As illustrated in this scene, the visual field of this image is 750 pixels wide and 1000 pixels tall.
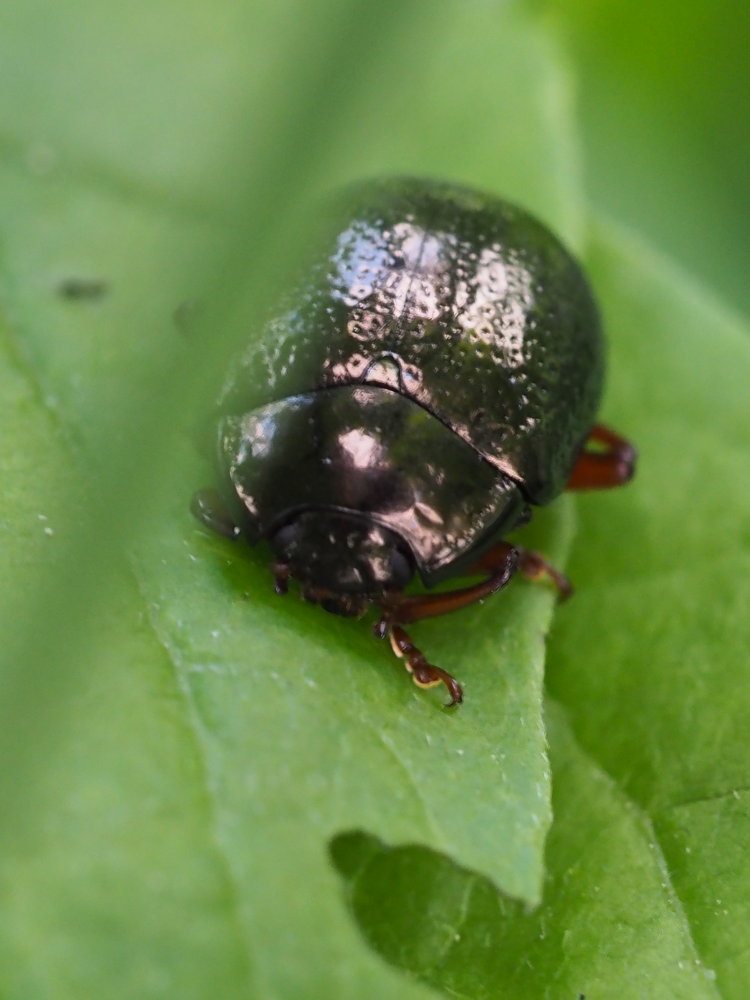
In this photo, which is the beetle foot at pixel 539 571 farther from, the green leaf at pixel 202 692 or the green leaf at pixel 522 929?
the green leaf at pixel 522 929

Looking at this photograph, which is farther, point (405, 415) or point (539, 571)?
point (539, 571)

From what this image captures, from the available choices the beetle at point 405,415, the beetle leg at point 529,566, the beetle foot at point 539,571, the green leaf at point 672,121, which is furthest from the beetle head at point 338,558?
the green leaf at point 672,121

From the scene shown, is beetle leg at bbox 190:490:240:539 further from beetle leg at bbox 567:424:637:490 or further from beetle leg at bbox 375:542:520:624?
beetle leg at bbox 567:424:637:490

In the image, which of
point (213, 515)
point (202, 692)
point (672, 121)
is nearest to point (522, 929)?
point (202, 692)

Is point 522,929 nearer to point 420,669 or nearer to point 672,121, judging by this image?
point 420,669

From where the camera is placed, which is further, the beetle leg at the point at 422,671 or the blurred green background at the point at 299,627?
the beetle leg at the point at 422,671

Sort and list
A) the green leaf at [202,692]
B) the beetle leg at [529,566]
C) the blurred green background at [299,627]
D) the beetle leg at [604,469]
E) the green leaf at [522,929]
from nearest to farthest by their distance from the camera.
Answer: the green leaf at [202,692] < the blurred green background at [299,627] < the green leaf at [522,929] < the beetle leg at [529,566] < the beetle leg at [604,469]

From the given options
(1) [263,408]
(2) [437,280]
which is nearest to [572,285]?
(2) [437,280]

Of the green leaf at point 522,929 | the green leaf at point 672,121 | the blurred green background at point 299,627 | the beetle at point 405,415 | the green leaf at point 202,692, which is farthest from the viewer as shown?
the green leaf at point 672,121
